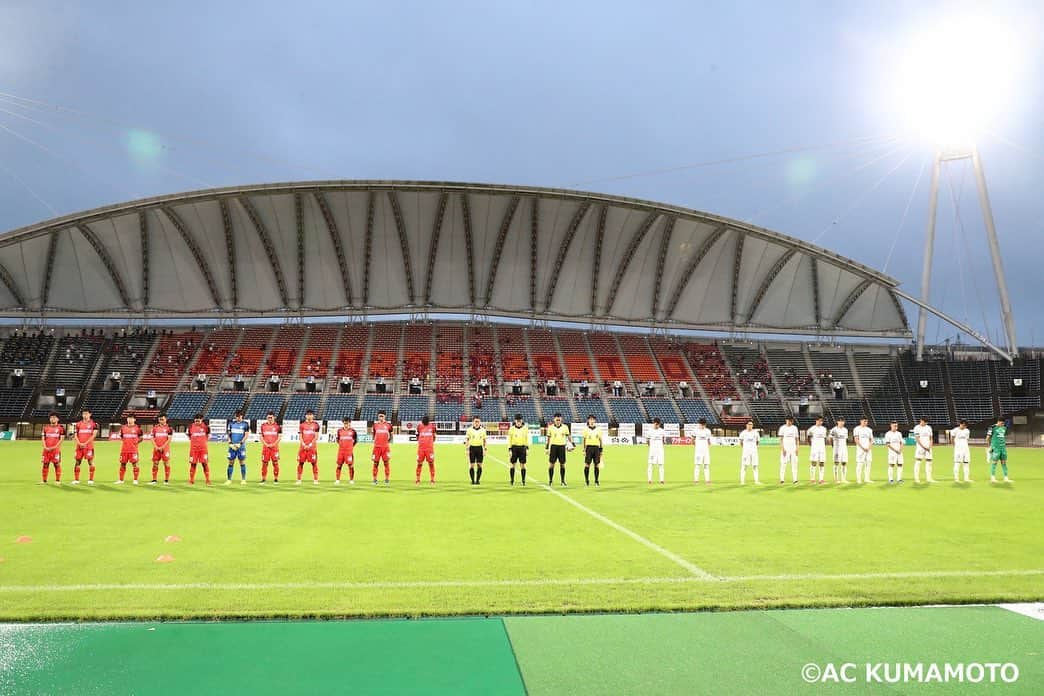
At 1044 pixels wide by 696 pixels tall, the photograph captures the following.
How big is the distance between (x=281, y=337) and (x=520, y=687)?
2501 inches

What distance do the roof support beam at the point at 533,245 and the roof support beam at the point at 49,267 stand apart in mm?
38098

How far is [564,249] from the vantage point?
59.6 meters

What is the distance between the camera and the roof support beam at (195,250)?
55031 millimetres

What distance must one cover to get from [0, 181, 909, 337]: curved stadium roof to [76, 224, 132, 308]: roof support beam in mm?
119

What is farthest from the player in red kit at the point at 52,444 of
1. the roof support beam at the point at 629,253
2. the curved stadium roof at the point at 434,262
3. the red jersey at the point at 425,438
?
the roof support beam at the point at 629,253

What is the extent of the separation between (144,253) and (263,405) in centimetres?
1795

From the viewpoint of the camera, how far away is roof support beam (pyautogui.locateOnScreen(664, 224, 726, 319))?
195 ft

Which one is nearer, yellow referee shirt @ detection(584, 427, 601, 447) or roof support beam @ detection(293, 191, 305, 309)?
yellow referee shirt @ detection(584, 427, 601, 447)

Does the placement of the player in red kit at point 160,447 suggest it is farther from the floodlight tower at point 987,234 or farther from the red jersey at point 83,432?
the floodlight tower at point 987,234

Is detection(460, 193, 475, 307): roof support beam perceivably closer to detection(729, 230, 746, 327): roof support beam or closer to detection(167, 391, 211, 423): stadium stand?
detection(729, 230, 746, 327): roof support beam

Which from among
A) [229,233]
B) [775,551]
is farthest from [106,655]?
[229,233]

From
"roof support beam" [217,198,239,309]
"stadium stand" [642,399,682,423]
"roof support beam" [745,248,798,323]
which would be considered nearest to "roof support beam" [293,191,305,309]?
"roof support beam" [217,198,239,309]

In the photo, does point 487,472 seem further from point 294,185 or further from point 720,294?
point 720,294

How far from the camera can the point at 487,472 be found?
79.7 ft
